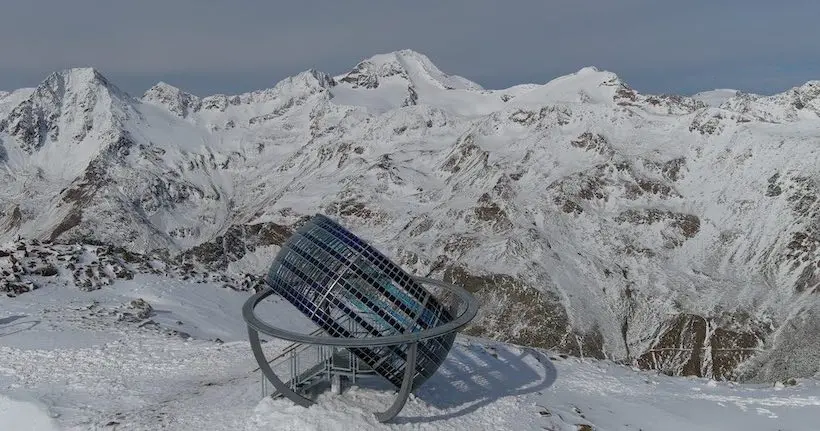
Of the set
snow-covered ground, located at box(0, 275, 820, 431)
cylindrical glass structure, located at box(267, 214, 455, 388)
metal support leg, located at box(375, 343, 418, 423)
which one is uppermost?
cylindrical glass structure, located at box(267, 214, 455, 388)

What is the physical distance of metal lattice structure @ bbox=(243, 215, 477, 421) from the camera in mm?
26922

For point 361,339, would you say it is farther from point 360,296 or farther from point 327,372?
point 327,372

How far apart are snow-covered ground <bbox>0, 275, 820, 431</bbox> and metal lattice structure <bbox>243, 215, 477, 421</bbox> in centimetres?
259

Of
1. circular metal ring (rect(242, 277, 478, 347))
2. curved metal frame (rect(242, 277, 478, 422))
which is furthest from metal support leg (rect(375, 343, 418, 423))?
circular metal ring (rect(242, 277, 478, 347))

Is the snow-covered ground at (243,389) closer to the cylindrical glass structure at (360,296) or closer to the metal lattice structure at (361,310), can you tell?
the metal lattice structure at (361,310)

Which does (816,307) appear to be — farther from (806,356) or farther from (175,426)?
(175,426)

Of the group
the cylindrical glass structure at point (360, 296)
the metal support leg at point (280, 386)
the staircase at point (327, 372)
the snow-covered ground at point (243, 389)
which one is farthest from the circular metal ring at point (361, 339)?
the snow-covered ground at point (243, 389)

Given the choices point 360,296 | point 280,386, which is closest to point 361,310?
point 360,296

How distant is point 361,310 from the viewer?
27.2 metres

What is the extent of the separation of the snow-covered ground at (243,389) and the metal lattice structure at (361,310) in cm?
259

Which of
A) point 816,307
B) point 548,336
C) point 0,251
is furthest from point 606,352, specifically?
point 0,251

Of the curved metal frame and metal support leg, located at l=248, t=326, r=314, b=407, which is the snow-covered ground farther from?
the curved metal frame

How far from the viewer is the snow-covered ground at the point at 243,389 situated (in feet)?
93.6

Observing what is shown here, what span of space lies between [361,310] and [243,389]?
9.28 m
